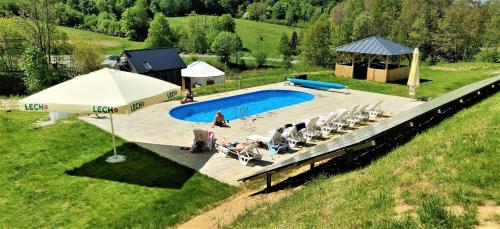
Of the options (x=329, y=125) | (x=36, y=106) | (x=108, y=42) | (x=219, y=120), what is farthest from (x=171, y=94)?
(x=108, y=42)

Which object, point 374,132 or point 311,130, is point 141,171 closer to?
point 311,130

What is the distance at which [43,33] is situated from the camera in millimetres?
34031

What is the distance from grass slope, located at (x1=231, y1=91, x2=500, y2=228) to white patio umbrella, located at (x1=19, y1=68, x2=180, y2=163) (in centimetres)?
500

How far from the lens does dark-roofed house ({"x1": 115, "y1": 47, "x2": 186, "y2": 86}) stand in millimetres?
27947

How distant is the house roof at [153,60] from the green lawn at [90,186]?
14.5 meters

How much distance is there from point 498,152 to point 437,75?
2556cm

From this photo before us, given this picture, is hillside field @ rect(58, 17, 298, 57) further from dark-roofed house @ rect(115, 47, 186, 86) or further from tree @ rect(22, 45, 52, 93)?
dark-roofed house @ rect(115, 47, 186, 86)

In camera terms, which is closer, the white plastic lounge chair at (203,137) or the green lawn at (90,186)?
the green lawn at (90,186)

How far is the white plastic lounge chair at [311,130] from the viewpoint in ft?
45.3

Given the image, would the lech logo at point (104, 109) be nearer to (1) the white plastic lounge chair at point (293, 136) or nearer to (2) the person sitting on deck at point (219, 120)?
(1) the white plastic lounge chair at point (293, 136)

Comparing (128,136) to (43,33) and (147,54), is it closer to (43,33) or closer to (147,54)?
(147,54)

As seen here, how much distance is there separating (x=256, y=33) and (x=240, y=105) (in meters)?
77.1

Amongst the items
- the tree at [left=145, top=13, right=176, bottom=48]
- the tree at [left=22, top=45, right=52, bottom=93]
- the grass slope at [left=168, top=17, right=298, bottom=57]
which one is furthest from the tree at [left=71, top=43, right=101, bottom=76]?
the grass slope at [left=168, top=17, right=298, bottom=57]

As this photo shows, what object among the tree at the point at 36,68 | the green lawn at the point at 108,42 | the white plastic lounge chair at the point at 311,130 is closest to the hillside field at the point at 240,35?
the green lawn at the point at 108,42
